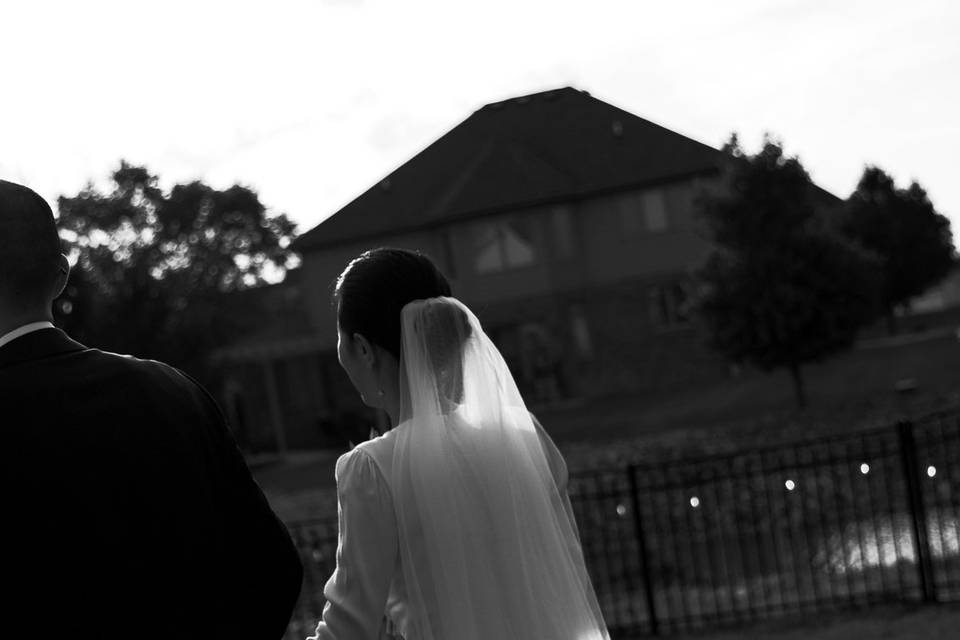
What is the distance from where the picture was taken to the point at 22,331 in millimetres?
2916

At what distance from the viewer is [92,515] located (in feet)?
9.10

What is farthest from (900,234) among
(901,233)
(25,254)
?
(25,254)

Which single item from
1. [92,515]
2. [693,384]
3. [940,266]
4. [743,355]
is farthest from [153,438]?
[940,266]

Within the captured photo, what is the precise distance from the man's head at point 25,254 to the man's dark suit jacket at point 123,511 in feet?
0.25

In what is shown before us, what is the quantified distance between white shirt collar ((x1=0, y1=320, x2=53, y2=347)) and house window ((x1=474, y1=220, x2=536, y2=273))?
129 feet

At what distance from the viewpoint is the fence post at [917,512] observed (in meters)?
9.36

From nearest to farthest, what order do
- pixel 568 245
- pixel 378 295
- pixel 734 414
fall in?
pixel 378 295 → pixel 734 414 → pixel 568 245

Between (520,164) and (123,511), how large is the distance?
40760mm

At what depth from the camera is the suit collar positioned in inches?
114

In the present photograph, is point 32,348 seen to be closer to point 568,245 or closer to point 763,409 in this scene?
point 763,409

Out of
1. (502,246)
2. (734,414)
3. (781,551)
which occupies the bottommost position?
(781,551)

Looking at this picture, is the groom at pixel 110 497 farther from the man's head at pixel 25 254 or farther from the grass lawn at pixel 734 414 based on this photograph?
the grass lawn at pixel 734 414

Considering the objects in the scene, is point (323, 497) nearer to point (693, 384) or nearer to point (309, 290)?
point (693, 384)

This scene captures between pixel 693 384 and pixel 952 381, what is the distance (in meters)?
12.2
